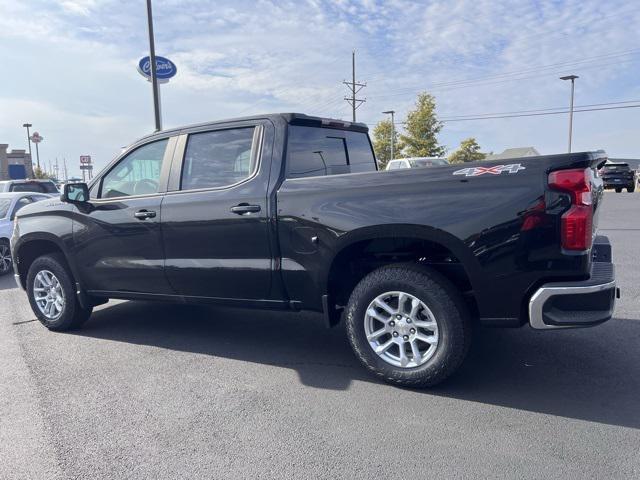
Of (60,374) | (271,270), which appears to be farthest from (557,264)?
(60,374)

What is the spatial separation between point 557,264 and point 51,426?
3317mm

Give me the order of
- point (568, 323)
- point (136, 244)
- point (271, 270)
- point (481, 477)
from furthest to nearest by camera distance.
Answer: point (136, 244) → point (271, 270) → point (568, 323) → point (481, 477)

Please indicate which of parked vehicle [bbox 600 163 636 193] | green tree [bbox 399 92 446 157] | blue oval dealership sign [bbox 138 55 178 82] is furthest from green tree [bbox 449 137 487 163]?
blue oval dealership sign [bbox 138 55 178 82]

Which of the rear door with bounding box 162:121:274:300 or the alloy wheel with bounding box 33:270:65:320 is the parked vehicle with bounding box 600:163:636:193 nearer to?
the rear door with bounding box 162:121:274:300

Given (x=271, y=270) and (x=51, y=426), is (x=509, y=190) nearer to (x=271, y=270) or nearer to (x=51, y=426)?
(x=271, y=270)

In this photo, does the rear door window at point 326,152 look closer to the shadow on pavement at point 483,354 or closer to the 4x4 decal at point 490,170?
the 4x4 decal at point 490,170

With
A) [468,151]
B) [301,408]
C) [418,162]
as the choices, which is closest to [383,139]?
[468,151]

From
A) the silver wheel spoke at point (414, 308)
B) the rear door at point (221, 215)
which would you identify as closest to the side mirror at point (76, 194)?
the rear door at point (221, 215)

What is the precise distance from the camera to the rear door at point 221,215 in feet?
13.3

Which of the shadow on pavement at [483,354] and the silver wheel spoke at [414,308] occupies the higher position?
the silver wheel spoke at [414,308]

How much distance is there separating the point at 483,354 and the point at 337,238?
169 centimetres

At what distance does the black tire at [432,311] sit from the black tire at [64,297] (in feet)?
10.0

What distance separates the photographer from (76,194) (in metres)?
4.93

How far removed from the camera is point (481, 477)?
260 cm
